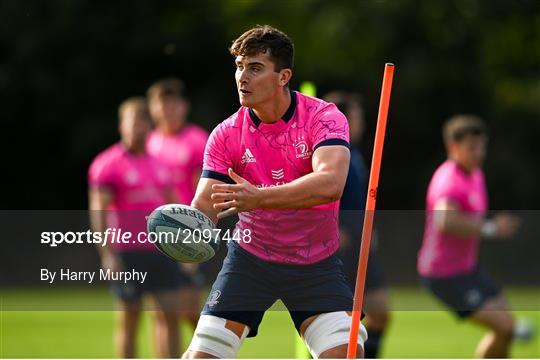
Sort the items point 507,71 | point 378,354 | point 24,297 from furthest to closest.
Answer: point 507,71
point 24,297
point 378,354

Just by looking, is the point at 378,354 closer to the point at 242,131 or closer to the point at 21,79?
the point at 242,131

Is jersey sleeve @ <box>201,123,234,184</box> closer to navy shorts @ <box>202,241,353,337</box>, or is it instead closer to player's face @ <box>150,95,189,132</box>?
navy shorts @ <box>202,241,353,337</box>

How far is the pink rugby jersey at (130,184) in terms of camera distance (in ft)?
33.3

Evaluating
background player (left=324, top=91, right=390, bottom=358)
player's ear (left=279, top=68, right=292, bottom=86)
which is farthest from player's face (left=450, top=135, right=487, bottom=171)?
player's ear (left=279, top=68, right=292, bottom=86)

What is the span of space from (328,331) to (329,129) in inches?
39.1

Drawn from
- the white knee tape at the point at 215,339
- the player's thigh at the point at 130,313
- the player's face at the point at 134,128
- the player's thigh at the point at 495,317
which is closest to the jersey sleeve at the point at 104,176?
the player's face at the point at 134,128

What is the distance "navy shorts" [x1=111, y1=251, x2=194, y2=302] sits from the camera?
9.95m

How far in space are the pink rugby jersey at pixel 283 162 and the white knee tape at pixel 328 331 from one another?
1.02 feet

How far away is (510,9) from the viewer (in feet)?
87.7

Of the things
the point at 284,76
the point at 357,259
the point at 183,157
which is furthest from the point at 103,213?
the point at 284,76

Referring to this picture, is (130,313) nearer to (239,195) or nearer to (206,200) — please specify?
(206,200)

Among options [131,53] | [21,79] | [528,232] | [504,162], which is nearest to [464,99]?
[504,162]

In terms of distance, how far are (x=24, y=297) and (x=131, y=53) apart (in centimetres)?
965

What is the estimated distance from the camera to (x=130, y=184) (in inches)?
403
